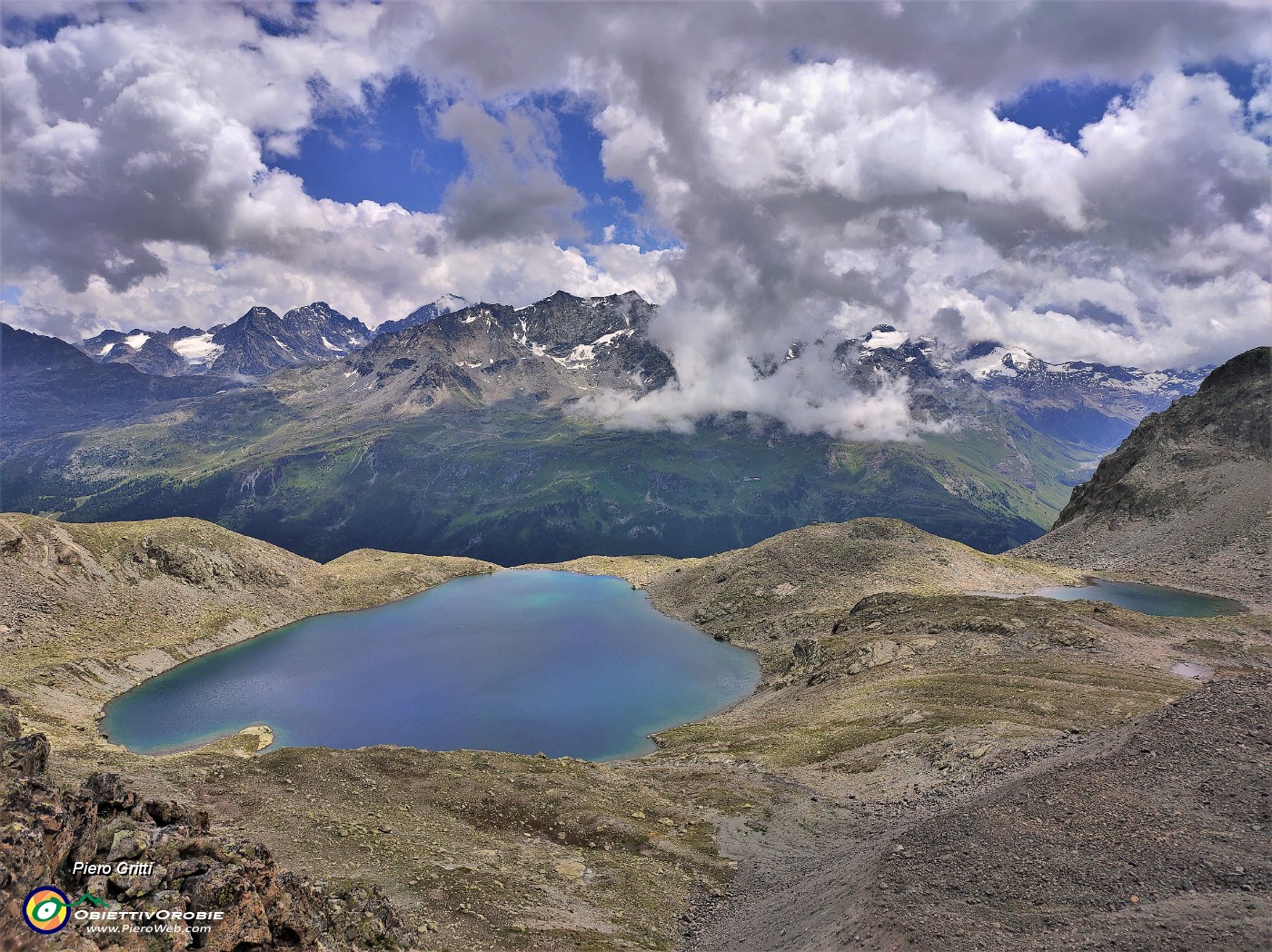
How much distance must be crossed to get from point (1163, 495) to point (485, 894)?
195150mm

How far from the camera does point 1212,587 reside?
5037 inches

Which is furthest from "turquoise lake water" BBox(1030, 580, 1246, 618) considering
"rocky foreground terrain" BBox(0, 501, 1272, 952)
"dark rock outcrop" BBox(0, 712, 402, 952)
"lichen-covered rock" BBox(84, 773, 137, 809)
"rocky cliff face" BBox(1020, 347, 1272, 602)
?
"lichen-covered rock" BBox(84, 773, 137, 809)

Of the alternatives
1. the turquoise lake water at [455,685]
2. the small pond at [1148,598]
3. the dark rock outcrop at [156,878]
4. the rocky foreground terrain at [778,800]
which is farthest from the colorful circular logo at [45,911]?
the small pond at [1148,598]

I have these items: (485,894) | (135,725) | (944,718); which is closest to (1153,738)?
(944,718)

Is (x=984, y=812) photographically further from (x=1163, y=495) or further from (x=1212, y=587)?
(x=1163, y=495)

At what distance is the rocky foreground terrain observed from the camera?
24188 mm

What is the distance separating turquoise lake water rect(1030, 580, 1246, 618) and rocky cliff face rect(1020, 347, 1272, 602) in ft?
21.3

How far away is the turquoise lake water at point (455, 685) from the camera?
3184 inches

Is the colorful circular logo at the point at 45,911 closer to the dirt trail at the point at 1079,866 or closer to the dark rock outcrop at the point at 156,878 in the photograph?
the dark rock outcrop at the point at 156,878

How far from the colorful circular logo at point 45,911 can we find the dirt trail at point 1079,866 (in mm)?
24201

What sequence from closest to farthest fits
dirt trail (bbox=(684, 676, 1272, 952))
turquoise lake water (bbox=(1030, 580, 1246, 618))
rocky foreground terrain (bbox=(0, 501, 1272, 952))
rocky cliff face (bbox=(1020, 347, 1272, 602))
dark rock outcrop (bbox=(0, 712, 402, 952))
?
dark rock outcrop (bbox=(0, 712, 402, 952)) < dirt trail (bbox=(684, 676, 1272, 952)) < rocky foreground terrain (bbox=(0, 501, 1272, 952)) < turquoise lake water (bbox=(1030, 580, 1246, 618)) < rocky cliff face (bbox=(1020, 347, 1272, 602))

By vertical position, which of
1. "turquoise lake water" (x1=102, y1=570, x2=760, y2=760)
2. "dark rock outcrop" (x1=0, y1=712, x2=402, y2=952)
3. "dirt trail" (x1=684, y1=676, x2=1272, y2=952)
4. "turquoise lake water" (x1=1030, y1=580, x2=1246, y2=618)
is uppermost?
"dark rock outcrop" (x1=0, y1=712, x2=402, y2=952)

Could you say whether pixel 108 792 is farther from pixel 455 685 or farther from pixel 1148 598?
pixel 1148 598

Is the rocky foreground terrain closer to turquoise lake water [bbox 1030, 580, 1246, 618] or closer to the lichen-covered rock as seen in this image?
the lichen-covered rock
